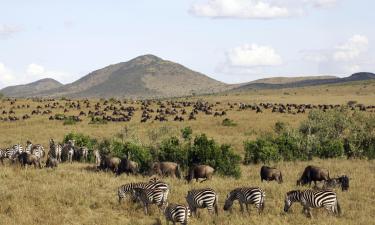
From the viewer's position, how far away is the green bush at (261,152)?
3225cm

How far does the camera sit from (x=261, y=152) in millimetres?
32188

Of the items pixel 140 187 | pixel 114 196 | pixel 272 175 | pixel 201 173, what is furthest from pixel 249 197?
pixel 201 173

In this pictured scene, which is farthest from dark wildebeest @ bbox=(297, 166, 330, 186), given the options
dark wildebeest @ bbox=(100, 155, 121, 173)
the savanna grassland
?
dark wildebeest @ bbox=(100, 155, 121, 173)

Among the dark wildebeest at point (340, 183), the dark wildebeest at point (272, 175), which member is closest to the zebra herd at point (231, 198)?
the dark wildebeest at point (340, 183)

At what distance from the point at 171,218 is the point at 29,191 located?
788 centimetres

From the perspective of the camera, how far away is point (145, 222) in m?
17.2

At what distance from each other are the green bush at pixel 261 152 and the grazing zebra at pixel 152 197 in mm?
15244

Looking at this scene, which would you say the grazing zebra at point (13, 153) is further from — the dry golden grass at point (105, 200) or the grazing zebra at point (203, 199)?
the grazing zebra at point (203, 199)

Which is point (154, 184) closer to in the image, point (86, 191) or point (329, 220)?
point (86, 191)

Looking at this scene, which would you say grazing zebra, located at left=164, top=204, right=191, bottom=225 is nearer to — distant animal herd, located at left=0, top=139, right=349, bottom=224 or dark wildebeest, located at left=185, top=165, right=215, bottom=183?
distant animal herd, located at left=0, top=139, right=349, bottom=224

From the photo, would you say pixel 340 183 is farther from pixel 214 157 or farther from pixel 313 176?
pixel 214 157

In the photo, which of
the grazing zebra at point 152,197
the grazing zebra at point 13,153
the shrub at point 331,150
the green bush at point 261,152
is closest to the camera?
the grazing zebra at point 152,197

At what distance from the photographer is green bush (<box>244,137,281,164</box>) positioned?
32.2 metres

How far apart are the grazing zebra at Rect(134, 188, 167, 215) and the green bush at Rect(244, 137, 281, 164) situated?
1524cm
